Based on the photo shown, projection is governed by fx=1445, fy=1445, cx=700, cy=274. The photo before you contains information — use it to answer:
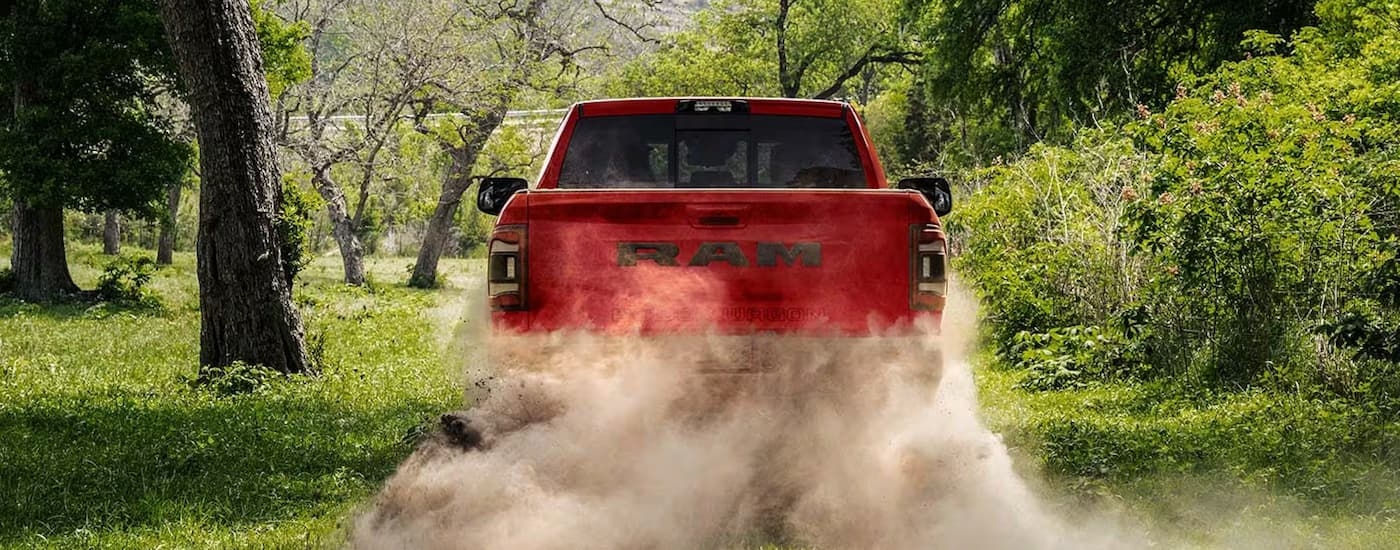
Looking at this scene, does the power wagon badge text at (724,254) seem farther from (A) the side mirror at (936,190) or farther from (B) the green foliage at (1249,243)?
(B) the green foliage at (1249,243)

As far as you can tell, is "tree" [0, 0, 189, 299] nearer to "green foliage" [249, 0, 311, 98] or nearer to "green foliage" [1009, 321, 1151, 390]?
"green foliage" [249, 0, 311, 98]

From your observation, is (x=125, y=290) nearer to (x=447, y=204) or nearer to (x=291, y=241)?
(x=291, y=241)

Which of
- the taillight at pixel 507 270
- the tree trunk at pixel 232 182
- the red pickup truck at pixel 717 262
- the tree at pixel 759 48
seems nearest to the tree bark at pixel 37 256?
the tree trunk at pixel 232 182

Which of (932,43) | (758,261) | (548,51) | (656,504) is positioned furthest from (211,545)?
(548,51)

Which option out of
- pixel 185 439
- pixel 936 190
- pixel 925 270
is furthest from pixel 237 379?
pixel 925 270

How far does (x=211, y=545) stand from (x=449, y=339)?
37.6 feet

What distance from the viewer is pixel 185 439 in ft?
27.9

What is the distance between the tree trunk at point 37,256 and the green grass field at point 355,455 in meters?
9.07

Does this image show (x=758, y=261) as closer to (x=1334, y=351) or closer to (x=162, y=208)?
(x=1334, y=351)

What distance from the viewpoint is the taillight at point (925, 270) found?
18.6 ft

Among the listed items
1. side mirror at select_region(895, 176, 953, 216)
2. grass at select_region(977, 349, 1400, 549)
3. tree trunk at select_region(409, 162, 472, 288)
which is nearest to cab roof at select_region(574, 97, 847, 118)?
side mirror at select_region(895, 176, 953, 216)

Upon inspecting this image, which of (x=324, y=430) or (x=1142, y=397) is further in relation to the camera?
(x=1142, y=397)

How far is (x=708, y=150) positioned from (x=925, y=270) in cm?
202

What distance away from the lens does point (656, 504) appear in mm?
5852
